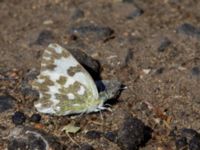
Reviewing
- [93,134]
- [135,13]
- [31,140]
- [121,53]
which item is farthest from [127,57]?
[31,140]

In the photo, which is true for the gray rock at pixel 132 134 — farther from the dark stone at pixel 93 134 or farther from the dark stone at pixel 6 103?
the dark stone at pixel 6 103

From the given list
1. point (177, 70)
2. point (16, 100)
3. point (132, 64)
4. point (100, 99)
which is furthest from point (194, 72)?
point (16, 100)

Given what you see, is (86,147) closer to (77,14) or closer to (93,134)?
(93,134)

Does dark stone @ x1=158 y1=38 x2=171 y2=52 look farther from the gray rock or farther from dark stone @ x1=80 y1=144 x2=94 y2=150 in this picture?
dark stone @ x1=80 y1=144 x2=94 y2=150

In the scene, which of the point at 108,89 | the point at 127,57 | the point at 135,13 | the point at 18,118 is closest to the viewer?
the point at 18,118

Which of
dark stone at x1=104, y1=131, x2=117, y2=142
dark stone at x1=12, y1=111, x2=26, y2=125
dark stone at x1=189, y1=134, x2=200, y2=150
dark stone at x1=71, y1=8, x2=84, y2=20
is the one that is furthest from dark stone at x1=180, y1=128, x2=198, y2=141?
dark stone at x1=71, y1=8, x2=84, y2=20

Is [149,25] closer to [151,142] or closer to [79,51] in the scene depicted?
[79,51]
